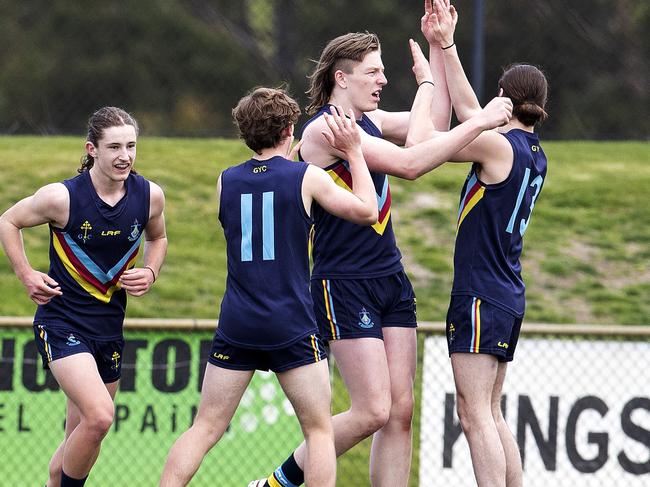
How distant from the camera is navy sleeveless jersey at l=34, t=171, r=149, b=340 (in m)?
5.68

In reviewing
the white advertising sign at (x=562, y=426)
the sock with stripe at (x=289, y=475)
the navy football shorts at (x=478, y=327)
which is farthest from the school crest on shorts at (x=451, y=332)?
the white advertising sign at (x=562, y=426)

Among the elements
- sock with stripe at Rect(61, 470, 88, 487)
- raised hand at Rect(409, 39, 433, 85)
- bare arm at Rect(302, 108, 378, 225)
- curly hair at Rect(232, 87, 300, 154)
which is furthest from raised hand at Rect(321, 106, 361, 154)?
sock with stripe at Rect(61, 470, 88, 487)

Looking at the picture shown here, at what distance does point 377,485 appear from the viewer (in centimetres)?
580

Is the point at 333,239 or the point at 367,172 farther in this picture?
the point at 333,239

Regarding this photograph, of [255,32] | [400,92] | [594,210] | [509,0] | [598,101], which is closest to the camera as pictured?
[594,210]

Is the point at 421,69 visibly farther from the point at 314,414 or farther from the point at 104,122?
the point at 314,414

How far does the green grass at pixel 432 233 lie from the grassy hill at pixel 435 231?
11mm

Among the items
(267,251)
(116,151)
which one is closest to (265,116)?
(267,251)

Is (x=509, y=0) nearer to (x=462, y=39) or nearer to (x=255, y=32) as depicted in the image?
(x=462, y=39)

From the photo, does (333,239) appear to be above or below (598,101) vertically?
below

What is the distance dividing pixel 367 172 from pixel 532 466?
3.78 metres

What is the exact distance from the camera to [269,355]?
17.0 ft

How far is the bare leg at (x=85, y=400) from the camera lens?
5543 millimetres

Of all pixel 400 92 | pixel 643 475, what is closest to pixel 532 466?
pixel 643 475
